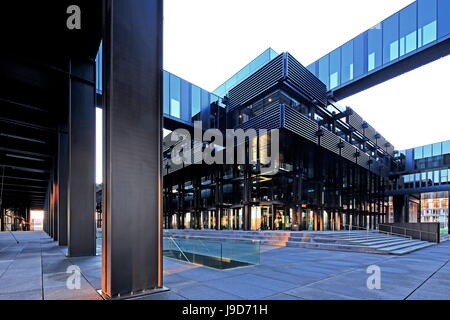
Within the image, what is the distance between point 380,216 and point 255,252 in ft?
158

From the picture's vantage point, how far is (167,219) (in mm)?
44562

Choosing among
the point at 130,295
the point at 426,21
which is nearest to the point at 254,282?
the point at 130,295

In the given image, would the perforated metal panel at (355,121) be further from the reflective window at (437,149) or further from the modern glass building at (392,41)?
the reflective window at (437,149)

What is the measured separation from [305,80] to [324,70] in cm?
307

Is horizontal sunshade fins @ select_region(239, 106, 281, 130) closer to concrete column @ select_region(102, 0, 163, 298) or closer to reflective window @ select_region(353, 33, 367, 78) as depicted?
reflective window @ select_region(353, 33, 367, 78)

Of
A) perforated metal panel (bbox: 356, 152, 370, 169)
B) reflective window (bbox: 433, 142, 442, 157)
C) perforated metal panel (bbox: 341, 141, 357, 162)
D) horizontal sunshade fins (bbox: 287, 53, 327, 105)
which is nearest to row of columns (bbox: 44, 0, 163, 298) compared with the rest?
horizontal sunshade fins (bbox: 287, 53, 327, 105)

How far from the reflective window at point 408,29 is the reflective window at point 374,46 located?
1455mm

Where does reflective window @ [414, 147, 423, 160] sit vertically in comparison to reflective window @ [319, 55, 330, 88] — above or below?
below

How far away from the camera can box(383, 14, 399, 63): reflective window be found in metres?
18.4

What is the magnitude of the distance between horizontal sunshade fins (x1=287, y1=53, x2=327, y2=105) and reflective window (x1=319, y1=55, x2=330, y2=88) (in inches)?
20.6

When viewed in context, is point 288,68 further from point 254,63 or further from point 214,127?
point 214,127

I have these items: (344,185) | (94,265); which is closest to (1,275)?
(94,265)


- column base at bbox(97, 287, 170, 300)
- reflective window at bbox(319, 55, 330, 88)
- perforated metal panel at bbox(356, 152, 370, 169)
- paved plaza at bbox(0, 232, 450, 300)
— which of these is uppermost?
reflective window at bbox(319, 55, 330, 88)

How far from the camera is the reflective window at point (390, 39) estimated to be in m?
18.4
